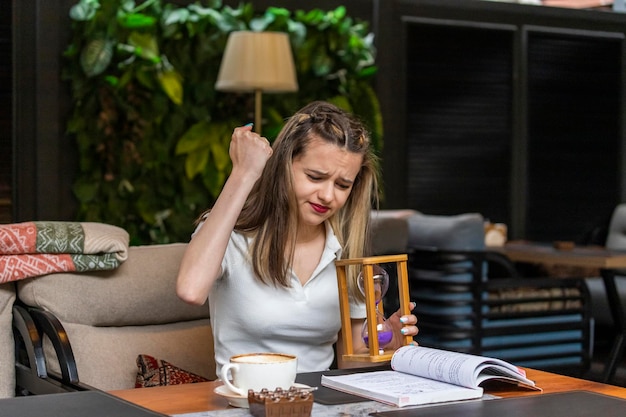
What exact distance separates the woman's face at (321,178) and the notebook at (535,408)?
0.69 m

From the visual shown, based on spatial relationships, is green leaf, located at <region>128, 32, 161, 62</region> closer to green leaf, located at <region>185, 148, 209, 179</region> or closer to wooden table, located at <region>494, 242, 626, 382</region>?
green leaf, located at <region>185, 148, 209, 179</region>

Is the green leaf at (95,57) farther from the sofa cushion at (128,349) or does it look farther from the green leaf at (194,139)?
the sofa cushion at (128,349)

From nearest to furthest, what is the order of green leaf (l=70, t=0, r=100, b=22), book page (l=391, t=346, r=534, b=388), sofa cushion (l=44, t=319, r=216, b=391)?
book page (l=391, t=346, r=534, b=388), sofa cushion (l=44, t=319, r=216, b=391), green leaf (l=70, t=0, r=100, b=22)

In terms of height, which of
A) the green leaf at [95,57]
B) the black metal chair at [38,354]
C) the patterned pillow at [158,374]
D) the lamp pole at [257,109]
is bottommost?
the patterned pillow at [158,374]

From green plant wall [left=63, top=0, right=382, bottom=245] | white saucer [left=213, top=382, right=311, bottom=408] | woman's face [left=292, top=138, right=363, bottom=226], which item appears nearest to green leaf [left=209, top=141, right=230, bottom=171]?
green plant wall [left=63, top=0, right=382, bottom=245]

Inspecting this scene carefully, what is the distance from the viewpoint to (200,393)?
69.2 inches

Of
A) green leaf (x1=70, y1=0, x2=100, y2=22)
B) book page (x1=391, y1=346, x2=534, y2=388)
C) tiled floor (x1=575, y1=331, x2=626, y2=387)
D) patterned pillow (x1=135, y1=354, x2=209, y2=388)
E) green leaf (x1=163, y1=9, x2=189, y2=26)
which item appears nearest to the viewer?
book page (x1=391, y1=346, x2=534, y2=388)

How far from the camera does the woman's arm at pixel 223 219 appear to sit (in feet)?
6.74

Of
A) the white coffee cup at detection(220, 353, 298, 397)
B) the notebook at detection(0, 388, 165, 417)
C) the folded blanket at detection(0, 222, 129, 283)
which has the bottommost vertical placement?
the notebook at detection(0, 388, 165, 417)

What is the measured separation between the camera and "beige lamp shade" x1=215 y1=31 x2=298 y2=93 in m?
5.55

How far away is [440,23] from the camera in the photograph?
682 cm

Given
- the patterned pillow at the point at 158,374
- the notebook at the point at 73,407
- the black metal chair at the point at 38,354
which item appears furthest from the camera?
the patterned pillow at the point at 158,374

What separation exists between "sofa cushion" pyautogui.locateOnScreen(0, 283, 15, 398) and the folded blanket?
7 centimetres

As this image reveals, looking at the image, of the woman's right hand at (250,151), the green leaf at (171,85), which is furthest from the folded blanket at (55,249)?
the green leaf at (171,85)
